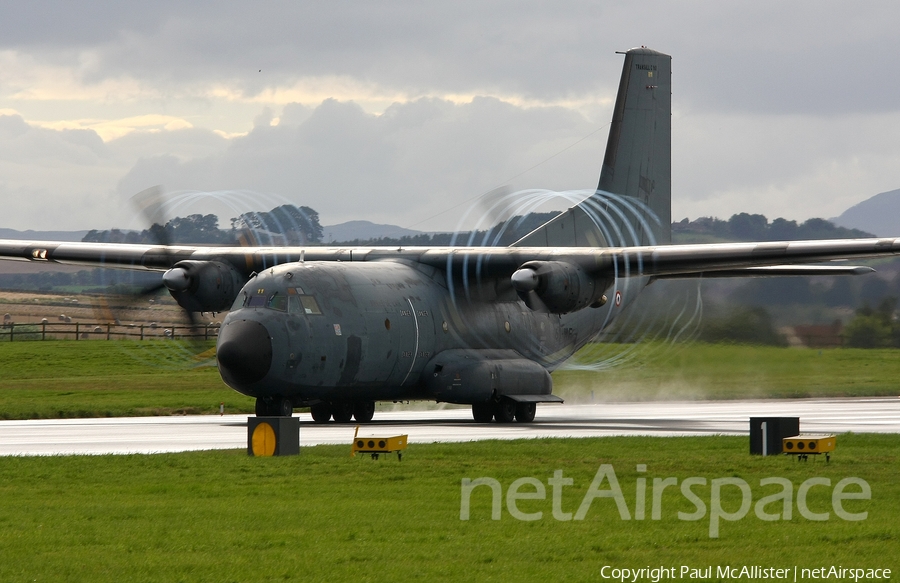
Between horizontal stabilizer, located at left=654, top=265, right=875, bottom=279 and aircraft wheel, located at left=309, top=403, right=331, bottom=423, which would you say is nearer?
aircraft wheel, located at left=309, top=403, right=331, bottom=423

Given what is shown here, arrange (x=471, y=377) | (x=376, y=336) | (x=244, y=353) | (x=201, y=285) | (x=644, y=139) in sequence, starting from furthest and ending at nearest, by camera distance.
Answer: (x=644, y=139)
(x=201, y=285)
(x=471, y=377)
(x=376, y=336)
(x=244, y=353)

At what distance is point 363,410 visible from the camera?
106 feet

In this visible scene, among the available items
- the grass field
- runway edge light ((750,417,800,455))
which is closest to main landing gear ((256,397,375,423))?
the grass field

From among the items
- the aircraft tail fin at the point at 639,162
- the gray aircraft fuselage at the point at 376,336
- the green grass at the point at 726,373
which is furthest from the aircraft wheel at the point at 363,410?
the aircraft tail fin at the point at 639,162

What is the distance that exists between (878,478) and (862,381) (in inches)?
1239

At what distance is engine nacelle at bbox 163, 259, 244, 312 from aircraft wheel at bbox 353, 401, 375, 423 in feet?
14.1

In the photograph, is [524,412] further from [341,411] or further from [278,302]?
[278,302]

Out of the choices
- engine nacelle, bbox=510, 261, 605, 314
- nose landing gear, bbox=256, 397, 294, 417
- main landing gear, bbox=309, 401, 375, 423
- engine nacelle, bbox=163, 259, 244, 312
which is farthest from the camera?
main landing gear, bbox=309, 401, 375, 423

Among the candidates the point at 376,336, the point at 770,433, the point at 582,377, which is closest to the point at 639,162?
the point at 582,377

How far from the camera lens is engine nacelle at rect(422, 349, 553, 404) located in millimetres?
30844

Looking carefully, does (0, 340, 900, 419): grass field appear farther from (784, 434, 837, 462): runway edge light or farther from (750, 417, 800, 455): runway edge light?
(784, 434, 837, 462): runway edge light

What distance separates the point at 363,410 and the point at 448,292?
148 inches

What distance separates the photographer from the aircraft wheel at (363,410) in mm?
32094

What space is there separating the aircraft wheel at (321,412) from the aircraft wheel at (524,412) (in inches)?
192
